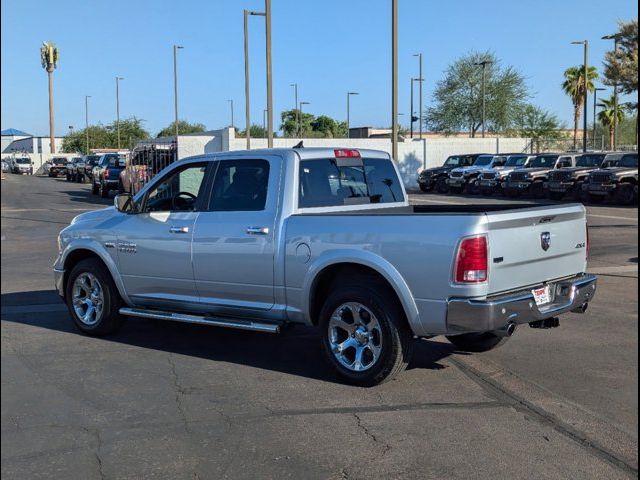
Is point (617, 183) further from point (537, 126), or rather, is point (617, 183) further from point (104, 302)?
point (537, 126)

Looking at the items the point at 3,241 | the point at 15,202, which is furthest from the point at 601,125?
the point at 3,241

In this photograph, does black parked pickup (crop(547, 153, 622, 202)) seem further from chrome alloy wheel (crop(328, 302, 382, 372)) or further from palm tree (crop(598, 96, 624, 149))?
palm tree (crop(598, 96, 624, 149))

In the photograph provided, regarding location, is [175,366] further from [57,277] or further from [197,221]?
[57,277]

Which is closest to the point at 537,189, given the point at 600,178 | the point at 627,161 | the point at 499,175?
the point at 499,175

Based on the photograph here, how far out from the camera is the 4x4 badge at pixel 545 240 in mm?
5578

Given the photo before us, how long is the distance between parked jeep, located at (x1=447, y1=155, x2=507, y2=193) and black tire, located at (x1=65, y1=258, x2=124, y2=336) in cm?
2882

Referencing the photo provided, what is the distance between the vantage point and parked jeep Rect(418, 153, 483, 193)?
37.1 m

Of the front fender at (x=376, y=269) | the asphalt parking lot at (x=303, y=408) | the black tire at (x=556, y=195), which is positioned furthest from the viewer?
the black tire at (x=556, y=195)

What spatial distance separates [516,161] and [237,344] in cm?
2923

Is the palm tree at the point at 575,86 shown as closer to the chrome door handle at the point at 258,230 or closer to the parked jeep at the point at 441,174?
the parked jeep at the point at 441,174

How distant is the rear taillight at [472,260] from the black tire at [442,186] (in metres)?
32.1

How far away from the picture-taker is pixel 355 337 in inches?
230

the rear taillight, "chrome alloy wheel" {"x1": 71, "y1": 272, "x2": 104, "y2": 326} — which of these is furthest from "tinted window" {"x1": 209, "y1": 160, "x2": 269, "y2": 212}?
the rear taillight

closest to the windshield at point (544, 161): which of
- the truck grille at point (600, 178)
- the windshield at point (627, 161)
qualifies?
the windshield at point (627, 161)
